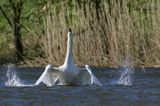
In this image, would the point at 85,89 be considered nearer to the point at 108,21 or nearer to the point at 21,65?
the point at 108,21

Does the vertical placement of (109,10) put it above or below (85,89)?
above

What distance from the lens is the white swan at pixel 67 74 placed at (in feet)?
58.2

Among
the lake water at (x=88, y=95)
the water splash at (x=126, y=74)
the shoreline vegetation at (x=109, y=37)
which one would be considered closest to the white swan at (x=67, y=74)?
the lake water at (x=88, y=95)

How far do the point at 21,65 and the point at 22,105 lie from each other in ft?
53.1

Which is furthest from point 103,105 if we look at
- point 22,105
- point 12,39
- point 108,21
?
Answer: point 12,39

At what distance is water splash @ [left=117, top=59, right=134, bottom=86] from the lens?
65.6 feet

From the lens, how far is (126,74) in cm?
2283

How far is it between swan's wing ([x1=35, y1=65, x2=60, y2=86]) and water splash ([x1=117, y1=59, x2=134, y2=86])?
2097mm

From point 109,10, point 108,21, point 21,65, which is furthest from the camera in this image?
point 21,65

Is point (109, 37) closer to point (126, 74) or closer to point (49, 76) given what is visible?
point (126, 74)

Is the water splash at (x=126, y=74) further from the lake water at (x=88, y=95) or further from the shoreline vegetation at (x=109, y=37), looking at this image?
the shoreline vegetation at (x=109, y=37)

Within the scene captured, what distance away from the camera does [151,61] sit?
83.3ft

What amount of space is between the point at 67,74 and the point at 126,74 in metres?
5.36

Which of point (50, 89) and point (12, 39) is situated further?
point (12, 39)
